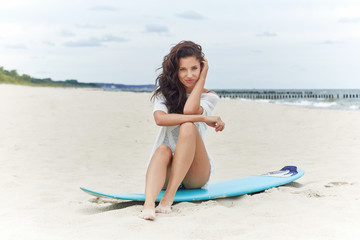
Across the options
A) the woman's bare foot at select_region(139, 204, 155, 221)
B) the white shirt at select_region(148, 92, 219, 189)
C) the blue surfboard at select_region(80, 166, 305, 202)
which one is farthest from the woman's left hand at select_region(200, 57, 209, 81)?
the woman's bare foot at select_region(139, 204, 155, 221)

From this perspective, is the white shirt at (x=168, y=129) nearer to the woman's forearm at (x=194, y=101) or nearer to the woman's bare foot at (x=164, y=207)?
the woman's forearm at (x=194, y=101)

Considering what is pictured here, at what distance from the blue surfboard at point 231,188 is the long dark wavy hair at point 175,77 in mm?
623

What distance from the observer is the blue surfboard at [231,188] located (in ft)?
9.68

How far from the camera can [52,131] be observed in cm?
→ 691

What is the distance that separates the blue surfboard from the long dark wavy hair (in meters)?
0.62

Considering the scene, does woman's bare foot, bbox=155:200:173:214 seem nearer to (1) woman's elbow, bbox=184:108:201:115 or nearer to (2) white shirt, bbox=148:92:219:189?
(2) white shirt, bbox=148:92:219:189

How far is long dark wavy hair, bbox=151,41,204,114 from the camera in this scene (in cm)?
290

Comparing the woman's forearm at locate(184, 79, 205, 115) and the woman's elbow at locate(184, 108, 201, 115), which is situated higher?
the woman's forearm at locate(184, 79, 205, 115)

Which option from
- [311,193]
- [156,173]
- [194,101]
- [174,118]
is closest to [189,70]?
[194,101]

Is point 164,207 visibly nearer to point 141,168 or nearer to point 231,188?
point 231,188

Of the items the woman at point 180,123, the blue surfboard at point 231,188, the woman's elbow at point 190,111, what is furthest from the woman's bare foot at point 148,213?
the woman's elbow at point 190,111

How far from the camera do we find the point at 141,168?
528 cm

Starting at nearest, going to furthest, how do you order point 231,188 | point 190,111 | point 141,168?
point 190,111
point 231,188
point 141,168

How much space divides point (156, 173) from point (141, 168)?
2.60 metres
